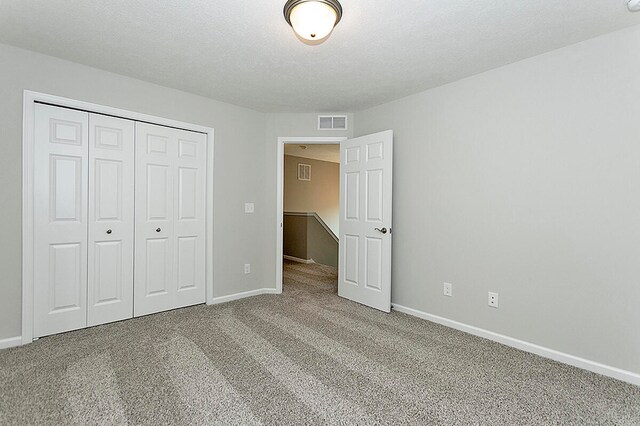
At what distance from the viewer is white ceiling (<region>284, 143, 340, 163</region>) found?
21.7 feet

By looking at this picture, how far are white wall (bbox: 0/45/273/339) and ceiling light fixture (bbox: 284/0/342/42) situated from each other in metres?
1.96

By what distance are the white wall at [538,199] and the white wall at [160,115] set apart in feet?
6.33

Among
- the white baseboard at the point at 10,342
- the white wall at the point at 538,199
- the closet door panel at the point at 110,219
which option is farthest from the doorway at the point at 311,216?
the white baseboard at the point at 10,342

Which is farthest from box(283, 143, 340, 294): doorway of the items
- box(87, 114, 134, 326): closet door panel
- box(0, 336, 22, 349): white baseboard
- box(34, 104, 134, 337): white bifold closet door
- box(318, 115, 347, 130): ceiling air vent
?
box(0, 336, 22, 349): white baseboard

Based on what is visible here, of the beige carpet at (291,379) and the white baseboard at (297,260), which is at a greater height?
the white baseboard at (297,260)

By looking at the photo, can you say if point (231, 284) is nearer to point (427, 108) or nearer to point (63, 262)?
point (63, 262)

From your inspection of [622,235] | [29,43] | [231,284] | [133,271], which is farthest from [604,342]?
[29,43]

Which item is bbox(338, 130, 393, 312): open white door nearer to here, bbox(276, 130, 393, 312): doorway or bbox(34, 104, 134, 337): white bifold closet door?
bbox(276, 130, 393, 312): doorway

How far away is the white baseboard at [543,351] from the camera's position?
2.13 metres

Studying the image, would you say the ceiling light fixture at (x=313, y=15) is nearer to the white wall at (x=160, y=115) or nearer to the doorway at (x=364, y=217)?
the doorway at (x=364, y=217)

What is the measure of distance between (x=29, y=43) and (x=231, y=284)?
2.85 metres

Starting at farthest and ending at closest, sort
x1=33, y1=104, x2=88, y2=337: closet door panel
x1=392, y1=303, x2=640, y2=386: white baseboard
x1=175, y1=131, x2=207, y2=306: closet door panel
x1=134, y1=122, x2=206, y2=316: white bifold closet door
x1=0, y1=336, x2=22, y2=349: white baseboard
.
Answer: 1. x1=175, y1=131, x2=207, y2=306: closet door panel
2. x1=134, y1=122, x2=206, y2=316: white bifold closet door
3. x1=33, y1=104, x2=88, y2=337: closet door panel
4. x1=0, y1=336, x2=22, y2=349: white baseboard
5. x1=392, y1=303, x2=640, y2=386: white baseboard

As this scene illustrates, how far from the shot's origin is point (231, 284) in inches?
152

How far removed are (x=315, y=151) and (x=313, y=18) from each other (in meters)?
5.30
